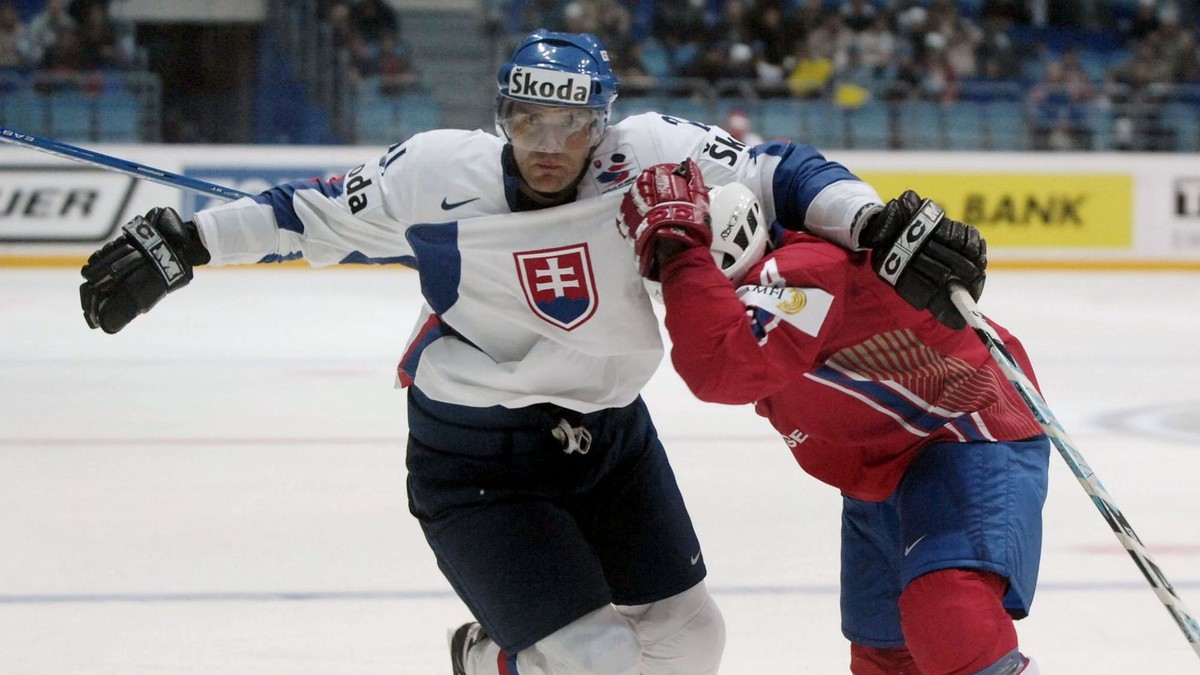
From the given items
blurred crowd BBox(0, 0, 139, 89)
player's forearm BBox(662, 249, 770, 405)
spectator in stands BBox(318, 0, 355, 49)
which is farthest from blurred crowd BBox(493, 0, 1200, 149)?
player's forearm BBox(662, 249, 770, 405)

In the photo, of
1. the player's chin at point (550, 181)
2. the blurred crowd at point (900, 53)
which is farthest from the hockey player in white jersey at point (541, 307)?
the blurred crowd at point (900, 53)

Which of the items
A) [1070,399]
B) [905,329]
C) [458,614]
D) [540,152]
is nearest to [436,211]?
[540,152]

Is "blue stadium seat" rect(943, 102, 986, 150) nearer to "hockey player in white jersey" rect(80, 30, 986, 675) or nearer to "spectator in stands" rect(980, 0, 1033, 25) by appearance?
"spectator in stands" rect(980, 0, 1033, 25)

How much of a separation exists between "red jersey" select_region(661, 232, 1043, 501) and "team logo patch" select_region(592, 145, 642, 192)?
0.27 m

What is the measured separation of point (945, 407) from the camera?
2396mm

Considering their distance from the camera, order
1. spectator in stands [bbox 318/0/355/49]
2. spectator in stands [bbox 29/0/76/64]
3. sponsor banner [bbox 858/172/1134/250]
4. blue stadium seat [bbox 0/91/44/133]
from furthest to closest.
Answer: spectator in stands [bbox 318/0/355/49], spectator in stands [bbox 29/0/76/64], sponsor banner [bbox 858/172/1134/250], blue stadium seat [bbox 0/91/44/133]

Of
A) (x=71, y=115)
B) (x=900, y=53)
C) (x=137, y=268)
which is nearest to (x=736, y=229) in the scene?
(x=137, y=268)

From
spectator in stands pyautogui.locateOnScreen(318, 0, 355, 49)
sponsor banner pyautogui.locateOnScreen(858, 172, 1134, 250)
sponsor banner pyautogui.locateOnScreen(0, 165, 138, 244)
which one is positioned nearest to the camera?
sponsor banner pyautogui.locateOnScreen(0, 165, 138, 244)

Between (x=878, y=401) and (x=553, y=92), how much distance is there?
28.3 inches

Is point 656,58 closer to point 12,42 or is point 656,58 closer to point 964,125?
point 964,125

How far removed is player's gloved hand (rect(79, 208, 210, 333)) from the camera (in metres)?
2.54

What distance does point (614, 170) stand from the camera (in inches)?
96.2

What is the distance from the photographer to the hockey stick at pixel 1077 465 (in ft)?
7.47

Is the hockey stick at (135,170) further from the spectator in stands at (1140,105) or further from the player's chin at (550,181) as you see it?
the spectator in stands at (1140,105)
